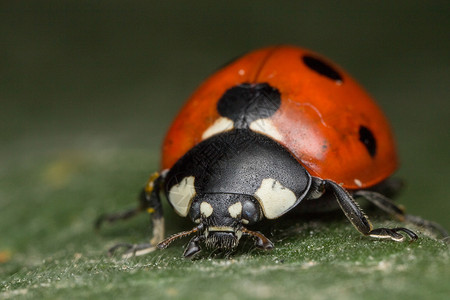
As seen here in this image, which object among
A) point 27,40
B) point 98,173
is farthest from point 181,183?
point 27,40

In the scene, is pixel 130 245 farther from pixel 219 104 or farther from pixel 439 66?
pixel 439 66

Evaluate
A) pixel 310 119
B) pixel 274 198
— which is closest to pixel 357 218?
pixel 274 198

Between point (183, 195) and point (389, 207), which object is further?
point (389, 207)

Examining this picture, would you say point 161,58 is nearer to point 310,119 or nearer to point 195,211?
point 310,119

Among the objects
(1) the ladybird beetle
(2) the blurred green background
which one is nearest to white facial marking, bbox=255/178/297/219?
(1) the ladybird beetle

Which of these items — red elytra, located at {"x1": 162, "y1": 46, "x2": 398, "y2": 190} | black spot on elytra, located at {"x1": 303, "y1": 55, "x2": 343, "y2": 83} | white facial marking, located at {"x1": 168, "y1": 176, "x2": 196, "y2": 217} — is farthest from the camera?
black spot on elytra, located at {"x1": 303, "y1": 55, "x2": 343, "y2": 83}

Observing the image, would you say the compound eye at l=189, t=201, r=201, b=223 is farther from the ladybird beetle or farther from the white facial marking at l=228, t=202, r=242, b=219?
the white facial marking at l=228, t=202, r=242, b=219

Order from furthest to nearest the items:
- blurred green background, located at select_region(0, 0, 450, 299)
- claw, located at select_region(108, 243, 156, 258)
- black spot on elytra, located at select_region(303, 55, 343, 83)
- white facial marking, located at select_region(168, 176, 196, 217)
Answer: blurred green background, located at select_region(0, 0, 450, 299) < black spot on elytra, located at select_region(303, 55, 343, 83) < claw, located at select_region(108, 243, 156, 258) < white facial marking, located at select_region(168, 176, 196, 217)
